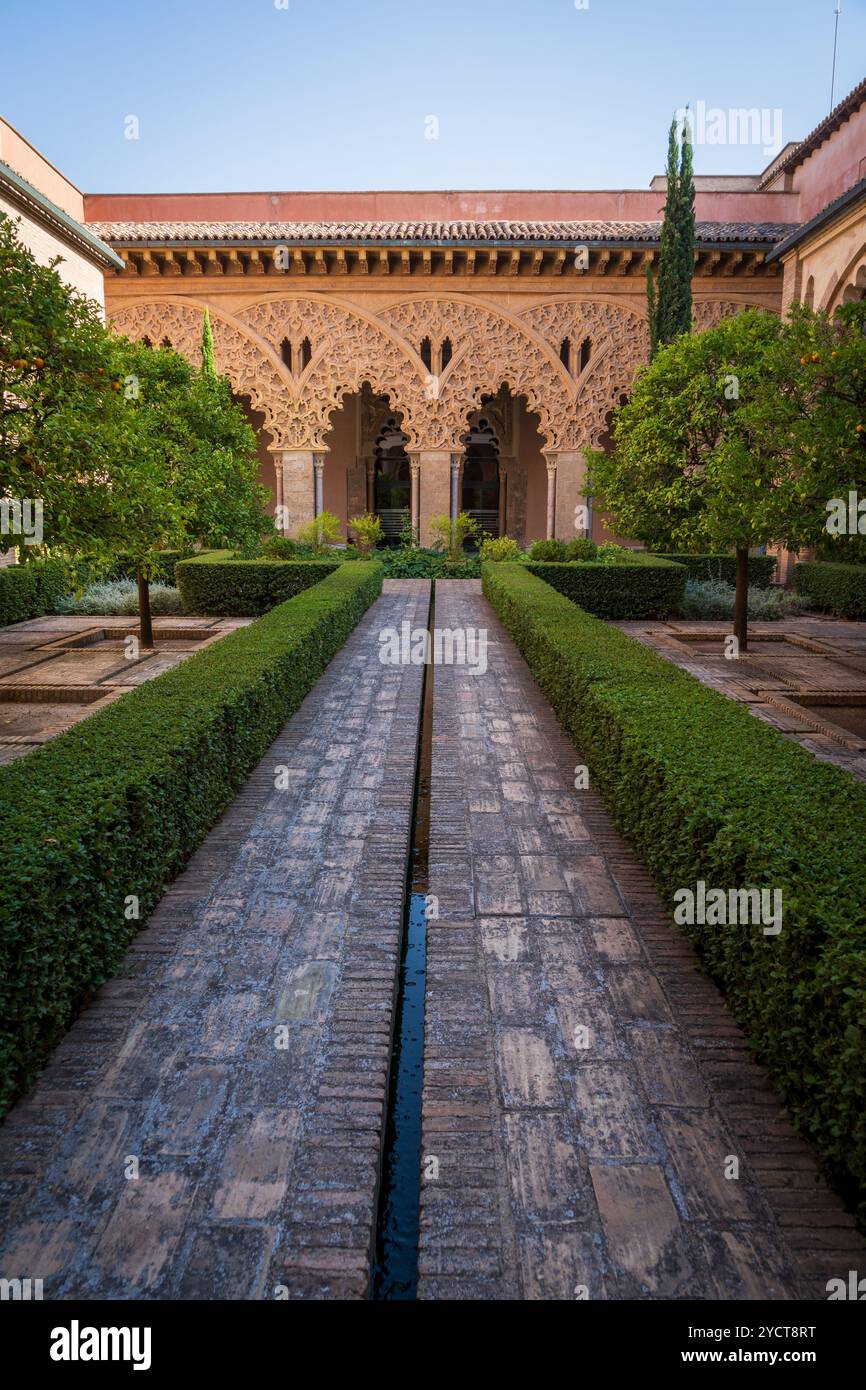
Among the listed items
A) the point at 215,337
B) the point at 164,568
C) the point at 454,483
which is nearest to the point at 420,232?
the point at 215,337

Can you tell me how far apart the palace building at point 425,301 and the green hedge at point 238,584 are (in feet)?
22.2

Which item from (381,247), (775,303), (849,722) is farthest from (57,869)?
(775,303)

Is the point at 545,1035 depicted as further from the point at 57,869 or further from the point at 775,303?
the point at 775,303

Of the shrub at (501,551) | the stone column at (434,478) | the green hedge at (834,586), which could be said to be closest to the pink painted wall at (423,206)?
the stone column at (434,478)

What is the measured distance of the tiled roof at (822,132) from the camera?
15953mm

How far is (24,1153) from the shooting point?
2645 mm

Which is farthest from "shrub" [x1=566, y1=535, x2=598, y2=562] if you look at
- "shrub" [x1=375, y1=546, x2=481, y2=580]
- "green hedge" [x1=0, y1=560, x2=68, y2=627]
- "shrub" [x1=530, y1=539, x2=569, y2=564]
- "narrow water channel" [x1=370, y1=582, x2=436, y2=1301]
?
"narrow water channel" [x1=370, y1=582, x2=436, y2=1301]

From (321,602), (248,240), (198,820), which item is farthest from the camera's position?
(248,240)

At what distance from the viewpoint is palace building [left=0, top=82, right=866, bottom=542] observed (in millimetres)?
18859

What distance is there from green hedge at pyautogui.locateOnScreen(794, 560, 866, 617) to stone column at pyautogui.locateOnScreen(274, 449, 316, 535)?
33.7 feet

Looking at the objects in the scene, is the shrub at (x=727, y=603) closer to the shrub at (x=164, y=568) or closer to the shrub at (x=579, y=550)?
the shrub at (x=579, y=550)

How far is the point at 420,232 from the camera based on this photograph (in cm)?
1914

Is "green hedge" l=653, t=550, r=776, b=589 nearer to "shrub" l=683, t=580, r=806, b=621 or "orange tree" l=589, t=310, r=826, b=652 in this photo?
"shrub" l=683, t=580, r=806, b=621

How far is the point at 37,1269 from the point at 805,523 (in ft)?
22.7
